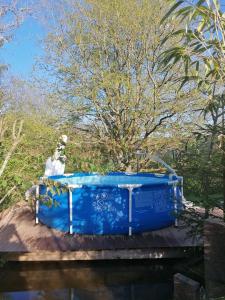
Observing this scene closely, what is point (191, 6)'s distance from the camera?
3.33m

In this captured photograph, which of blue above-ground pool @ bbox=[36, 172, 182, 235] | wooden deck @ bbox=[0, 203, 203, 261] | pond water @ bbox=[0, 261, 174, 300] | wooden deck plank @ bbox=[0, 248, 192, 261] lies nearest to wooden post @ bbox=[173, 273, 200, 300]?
pond water @ bbox=[0, 261, 174, 300]

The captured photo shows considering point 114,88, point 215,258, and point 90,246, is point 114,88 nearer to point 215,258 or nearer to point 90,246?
point 90,246

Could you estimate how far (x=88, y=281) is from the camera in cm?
622

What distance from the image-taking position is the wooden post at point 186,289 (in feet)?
12.2

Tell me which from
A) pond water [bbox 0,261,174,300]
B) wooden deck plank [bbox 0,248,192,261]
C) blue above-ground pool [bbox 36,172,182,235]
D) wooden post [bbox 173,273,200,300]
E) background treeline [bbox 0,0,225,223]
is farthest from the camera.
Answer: background treeline [bbox 0,0,225,223]

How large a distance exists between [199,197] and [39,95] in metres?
8.67

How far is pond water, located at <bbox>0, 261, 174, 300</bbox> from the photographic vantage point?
5715 millimetres

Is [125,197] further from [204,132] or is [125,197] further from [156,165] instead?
[156,165]

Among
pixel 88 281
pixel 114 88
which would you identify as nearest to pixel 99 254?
pixel 88 281

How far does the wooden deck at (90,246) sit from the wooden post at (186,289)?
2319 mm

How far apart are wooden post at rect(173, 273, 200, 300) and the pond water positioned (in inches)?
71.4

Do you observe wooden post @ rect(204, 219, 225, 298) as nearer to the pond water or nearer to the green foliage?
the pond water

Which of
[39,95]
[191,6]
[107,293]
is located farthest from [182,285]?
→ [39,95]

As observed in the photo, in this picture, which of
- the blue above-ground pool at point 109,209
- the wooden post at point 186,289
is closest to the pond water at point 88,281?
the blue above-ground pool at point 109,209
